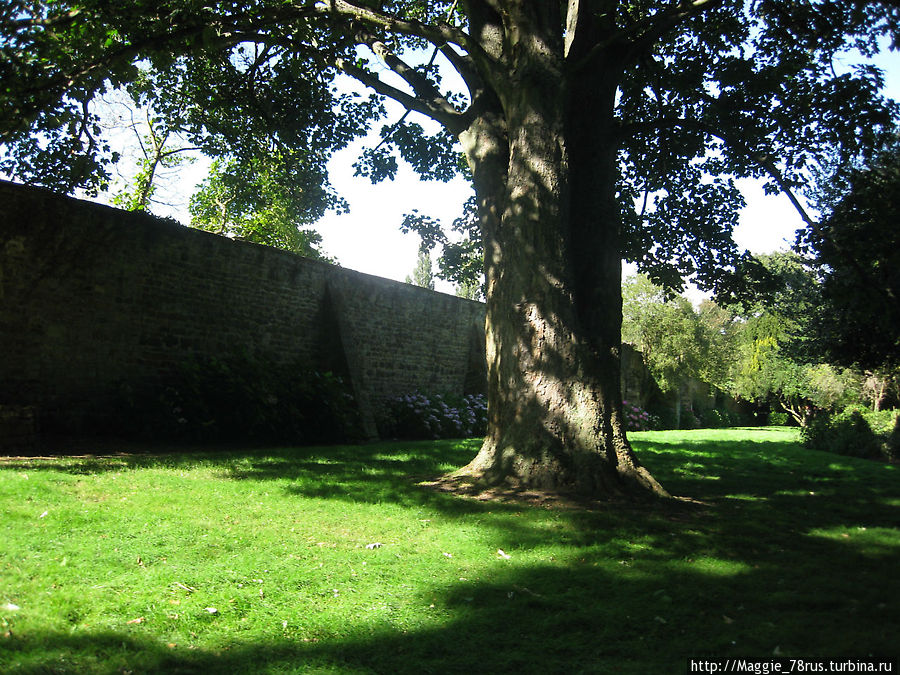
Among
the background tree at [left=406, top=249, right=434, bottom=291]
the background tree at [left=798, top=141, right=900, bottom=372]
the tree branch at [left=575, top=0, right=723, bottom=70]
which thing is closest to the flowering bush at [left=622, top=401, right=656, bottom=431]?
the background tree at [left=798, top=141, right=900, bottom=372]

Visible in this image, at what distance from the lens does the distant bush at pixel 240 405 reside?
31.3 ft

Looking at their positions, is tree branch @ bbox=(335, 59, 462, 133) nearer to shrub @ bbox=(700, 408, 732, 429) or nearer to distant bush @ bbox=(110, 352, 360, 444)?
distant bush @ bbox=(110, 352, 360, 444)

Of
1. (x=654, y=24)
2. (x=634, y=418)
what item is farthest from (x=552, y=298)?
(x=634, y=418)

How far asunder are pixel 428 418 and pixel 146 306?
6.38 meters

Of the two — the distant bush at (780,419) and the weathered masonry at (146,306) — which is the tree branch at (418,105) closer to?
the weathered masonry at (146,306)

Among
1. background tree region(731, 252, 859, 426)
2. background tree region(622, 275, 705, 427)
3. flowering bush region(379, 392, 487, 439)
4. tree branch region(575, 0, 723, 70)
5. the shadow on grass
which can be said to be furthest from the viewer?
background tree region(622, 275, 705, 427)

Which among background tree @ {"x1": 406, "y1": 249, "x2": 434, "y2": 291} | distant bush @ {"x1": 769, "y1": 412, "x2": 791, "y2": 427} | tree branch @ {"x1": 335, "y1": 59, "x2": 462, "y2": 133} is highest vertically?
background tree @ {"x1": 406, "y1": 249, "x2": 434, "y2": 291}

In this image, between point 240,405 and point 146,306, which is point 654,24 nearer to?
point 240,405

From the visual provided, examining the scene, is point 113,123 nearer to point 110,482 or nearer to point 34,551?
point 110,482

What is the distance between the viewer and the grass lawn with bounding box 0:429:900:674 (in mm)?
2867

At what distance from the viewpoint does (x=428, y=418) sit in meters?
13.9

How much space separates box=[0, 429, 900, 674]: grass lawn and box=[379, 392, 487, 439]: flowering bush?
721 centimetres

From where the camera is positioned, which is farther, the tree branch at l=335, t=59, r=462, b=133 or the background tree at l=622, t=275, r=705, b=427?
the background tree at l=622, t=275, r=705, b=427

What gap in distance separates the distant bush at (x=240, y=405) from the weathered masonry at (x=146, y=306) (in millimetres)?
456
